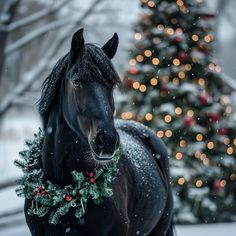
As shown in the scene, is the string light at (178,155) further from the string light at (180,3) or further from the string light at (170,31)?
the string light at (180,3)

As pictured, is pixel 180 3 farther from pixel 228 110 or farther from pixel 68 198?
pixel 68 198

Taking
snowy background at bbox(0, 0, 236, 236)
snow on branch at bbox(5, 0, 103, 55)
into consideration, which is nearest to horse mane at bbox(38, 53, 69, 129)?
snowy background at bbox(0, 0, 236, 236)

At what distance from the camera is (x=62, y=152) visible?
2.47m

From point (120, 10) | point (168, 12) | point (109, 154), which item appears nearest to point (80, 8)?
point (120, 10)

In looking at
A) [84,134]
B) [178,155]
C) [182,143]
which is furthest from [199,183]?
[84,134]

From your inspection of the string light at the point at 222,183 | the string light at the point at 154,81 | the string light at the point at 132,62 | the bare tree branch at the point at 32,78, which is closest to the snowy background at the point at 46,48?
the bare tree branch at the point at 32,78

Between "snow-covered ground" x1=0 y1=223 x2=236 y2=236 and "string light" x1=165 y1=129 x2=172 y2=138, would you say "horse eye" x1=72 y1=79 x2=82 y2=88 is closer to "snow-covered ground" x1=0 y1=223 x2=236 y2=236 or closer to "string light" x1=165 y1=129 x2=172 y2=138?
"snow-covered ground" x1=0 y1=223 x2=236 y2=236

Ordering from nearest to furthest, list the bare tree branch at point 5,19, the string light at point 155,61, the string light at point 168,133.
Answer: the bare tree branch at point 5,19
the string light at point 168,133
the string light at point 155,61

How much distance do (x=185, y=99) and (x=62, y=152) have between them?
17.9 ft

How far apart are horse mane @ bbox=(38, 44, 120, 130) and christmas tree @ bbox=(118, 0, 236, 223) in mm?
5036

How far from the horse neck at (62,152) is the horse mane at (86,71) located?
12 centimetres

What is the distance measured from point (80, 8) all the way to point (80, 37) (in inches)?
296

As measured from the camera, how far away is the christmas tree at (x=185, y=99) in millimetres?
7648

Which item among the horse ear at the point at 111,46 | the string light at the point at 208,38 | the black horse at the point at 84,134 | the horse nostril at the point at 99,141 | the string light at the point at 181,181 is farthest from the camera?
the string light at the point at 208,38
